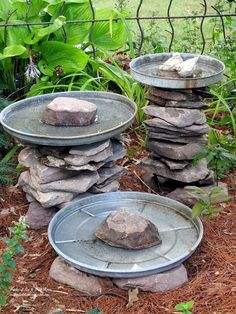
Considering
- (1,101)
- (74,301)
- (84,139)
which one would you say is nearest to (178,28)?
(1,101)

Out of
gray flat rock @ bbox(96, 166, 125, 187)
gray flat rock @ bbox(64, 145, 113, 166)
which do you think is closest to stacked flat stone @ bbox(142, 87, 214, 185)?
gray flat rock @ bbox(96, 166, 125, 187)

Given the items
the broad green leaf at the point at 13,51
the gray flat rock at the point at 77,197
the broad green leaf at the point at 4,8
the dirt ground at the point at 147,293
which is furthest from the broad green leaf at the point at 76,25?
the dirt ground at the point at 147,293

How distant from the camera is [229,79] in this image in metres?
5.11

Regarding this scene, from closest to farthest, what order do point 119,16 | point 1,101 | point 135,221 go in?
point 135,221 → point 1,101 → point 119,16

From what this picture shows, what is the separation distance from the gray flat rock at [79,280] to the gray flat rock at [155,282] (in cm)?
7

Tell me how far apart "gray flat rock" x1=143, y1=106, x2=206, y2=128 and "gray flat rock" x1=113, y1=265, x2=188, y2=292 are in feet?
3.41

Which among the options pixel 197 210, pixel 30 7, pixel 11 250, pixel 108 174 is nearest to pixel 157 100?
pixel 108 174

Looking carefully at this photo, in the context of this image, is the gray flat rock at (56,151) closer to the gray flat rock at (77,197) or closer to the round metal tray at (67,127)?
the round metal tray at (67,127)

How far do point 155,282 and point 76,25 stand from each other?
258 centimetres

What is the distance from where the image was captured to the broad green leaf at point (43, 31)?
14.8 feet

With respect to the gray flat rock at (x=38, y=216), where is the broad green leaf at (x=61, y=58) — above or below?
above

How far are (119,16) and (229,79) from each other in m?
1.06

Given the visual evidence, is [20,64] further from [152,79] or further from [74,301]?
[74,301]

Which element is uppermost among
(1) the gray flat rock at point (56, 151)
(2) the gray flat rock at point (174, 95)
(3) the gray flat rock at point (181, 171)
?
(2) the gray flat rock at point (174, 95)
